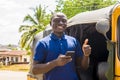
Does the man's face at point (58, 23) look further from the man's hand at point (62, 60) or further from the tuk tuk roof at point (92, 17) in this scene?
the tuk tuk roof at point (92, 17)

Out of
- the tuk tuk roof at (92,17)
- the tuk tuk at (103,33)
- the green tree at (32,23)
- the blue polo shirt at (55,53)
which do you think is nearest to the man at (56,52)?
the blue polo shirt at (55,53)

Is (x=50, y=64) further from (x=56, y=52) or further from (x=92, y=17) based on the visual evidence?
(x=92, y=17)

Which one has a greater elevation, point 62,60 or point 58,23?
point 58,23

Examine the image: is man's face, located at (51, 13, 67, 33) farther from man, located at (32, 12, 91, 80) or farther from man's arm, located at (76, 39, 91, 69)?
man's arm, located at (76, 39, 91, 69)

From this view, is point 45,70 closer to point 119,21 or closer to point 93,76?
point 119,21

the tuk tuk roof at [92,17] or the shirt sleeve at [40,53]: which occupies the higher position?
the tuk tuk roof at [92,17]

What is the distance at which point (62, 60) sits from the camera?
4.94 meters

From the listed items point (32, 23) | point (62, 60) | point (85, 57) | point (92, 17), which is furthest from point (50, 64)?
point (32, 23)

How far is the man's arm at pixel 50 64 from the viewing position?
16.2 feet

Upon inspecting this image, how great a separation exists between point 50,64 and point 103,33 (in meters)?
0.78

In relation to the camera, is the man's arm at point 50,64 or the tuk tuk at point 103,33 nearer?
the man's arm at point 50,64

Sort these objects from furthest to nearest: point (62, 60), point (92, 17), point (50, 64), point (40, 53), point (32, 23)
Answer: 1. point (32, 23)
2. point (92, 17)
3. point (40, 53)
4. point (50, 64)
5. point (62, 60)

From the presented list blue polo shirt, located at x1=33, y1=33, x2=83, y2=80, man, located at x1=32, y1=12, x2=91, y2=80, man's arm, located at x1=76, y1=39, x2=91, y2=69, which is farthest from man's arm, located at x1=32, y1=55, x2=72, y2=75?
man's arm, located at x1=76, y1=39, x2=91, y2=69

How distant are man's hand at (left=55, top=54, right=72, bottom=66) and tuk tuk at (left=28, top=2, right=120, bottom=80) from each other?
643 millimetres
